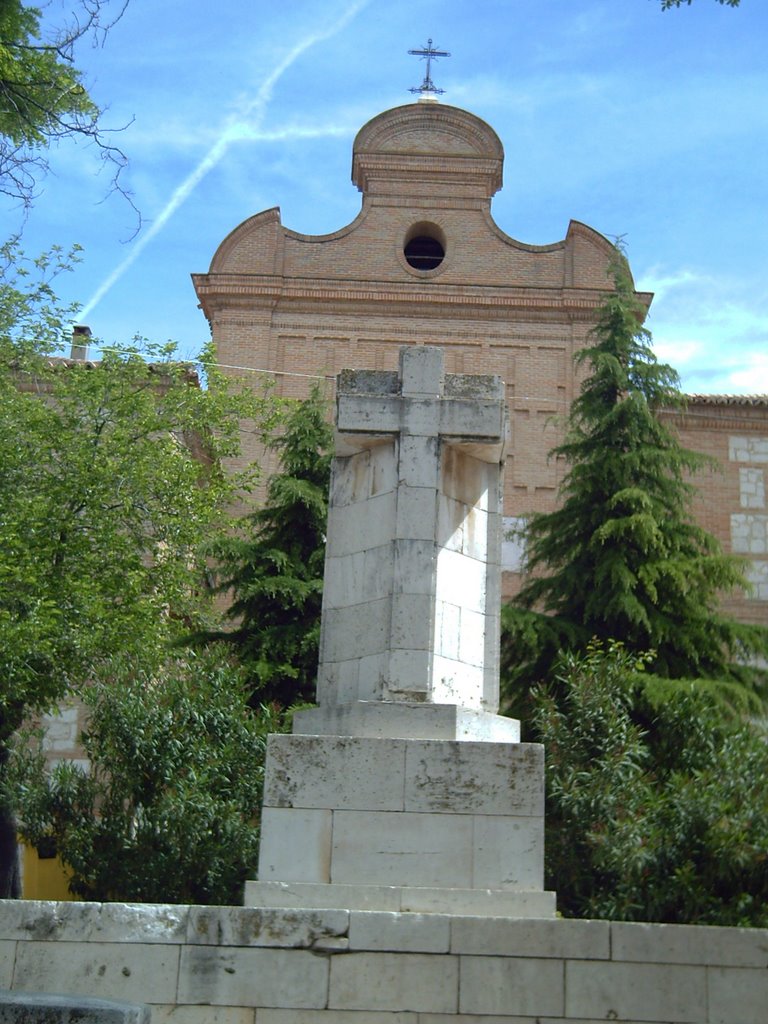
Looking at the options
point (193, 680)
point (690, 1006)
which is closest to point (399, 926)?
point (690, 1006)

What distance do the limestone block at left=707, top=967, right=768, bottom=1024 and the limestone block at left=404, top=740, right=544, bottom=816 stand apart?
4.17 feet

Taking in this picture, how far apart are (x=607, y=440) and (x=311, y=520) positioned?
375 centimetres

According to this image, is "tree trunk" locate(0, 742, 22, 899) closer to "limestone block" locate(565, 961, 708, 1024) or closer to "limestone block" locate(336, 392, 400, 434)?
"limestone block" locate(336, 392, 400, 434)

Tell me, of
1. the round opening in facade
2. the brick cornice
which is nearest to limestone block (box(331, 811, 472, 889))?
the brick cornice

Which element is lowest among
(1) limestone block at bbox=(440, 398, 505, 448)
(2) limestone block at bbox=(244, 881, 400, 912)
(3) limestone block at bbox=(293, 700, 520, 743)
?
(2) limestone block at bbox=(244, 881, 400, 912)

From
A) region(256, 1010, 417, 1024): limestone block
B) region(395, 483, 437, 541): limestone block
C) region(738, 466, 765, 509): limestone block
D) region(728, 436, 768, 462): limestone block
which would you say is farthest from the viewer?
region(728, 436, 768, 462): limestone block

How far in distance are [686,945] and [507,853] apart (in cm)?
106

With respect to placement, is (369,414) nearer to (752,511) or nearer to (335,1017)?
(335,1017)

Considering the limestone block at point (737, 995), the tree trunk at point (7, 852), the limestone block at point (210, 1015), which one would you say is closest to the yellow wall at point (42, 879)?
the tree trunk at point (7, 852)

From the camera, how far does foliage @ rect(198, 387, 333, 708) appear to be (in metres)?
15.2

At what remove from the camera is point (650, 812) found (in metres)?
9.48

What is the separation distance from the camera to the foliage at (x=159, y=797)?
432 inches

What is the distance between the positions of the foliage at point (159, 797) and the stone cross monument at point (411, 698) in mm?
3490

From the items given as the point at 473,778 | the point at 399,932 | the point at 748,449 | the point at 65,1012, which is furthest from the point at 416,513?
the point at 748,449
